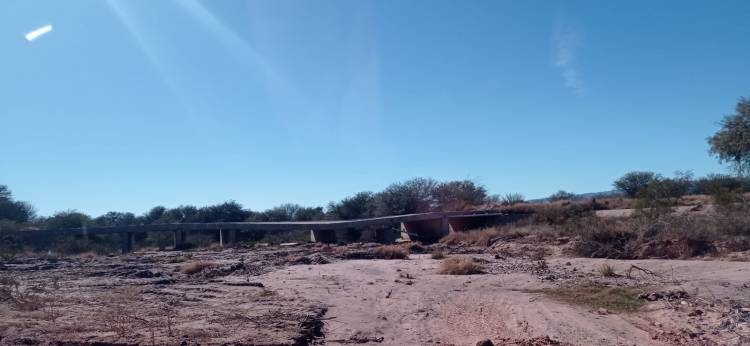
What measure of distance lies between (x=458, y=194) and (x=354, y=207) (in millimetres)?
12088

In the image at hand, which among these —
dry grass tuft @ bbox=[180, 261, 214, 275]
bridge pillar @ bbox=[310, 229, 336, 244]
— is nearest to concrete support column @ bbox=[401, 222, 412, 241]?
bridge pillar @ bbox=[310, 229, 336, 244]

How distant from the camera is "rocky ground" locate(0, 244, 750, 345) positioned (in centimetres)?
1121

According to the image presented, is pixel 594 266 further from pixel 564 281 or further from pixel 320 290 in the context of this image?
pixel 320 290

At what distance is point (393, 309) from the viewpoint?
48.7ft

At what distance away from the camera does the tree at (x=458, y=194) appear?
61094mm

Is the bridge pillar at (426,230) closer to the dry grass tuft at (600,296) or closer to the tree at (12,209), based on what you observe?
the dry grass tuft at (600,296)

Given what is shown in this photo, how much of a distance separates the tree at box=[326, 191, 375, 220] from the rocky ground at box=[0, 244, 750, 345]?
44102 millimetres

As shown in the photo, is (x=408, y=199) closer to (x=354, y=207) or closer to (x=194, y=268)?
(x=354, y=207)

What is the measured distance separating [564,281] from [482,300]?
152 inches

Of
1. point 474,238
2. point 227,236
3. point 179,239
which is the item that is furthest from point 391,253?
point 179,239

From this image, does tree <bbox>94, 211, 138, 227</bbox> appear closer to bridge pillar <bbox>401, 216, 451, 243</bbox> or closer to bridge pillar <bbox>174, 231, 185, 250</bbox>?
bridge pillar <bbox>174, 231, 185, 250</bbox>

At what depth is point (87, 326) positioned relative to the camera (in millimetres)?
12109

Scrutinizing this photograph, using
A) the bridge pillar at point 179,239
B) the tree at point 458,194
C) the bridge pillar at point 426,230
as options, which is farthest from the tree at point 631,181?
the bridge pillar at point 179,239

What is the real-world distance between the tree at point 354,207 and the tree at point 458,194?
744 centimetres
